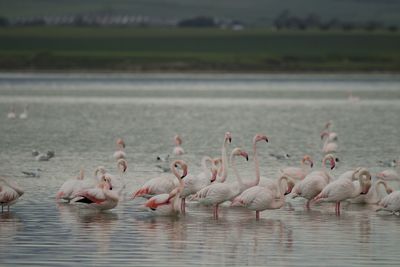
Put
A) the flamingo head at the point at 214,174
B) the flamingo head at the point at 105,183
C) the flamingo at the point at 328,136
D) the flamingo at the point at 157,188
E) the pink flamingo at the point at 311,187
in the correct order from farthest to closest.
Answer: the flamingo at the point at 328,136, the flamingo head at the point at 214,174, the pink flamingo at the point at 311,187, the flamingo at the point at 157,188, the flamingo head at the point at 105,183

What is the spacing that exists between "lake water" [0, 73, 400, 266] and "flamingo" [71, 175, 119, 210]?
8.3 inches

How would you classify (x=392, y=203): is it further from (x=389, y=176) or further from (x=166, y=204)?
(x=389, y=176)

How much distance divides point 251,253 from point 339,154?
46.6 ft

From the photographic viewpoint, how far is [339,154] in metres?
27.5

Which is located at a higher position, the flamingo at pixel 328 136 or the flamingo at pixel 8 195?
the flamingo at pixel 328 136

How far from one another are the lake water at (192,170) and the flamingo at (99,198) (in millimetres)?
210

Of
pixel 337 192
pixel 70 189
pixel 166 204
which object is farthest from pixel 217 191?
pixel 70 189

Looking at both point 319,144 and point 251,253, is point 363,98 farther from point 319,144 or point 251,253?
point 251,253

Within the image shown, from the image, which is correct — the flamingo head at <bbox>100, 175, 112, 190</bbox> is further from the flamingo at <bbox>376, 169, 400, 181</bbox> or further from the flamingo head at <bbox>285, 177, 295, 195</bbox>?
the flamingo at <bbox>376, 169, 400, 181</bbox>

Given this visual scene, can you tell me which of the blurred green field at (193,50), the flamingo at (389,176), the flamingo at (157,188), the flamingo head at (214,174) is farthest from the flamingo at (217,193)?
the blurred green field at (193,50)

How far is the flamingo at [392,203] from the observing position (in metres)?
16.5

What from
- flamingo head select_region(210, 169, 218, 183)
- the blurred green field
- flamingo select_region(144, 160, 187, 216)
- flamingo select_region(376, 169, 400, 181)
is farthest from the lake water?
the blurred green field

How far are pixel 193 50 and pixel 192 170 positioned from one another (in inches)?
4234

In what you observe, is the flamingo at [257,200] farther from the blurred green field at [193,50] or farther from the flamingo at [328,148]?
the blurred green field at [193,50]
